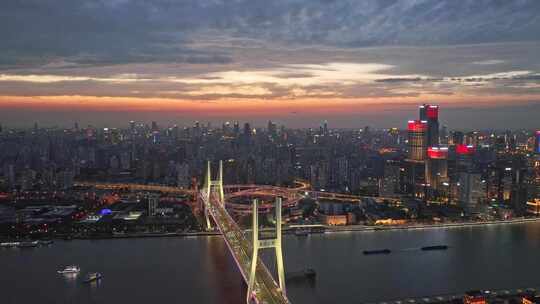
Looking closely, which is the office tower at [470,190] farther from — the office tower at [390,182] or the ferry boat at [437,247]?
the ferry boat at [437,247]

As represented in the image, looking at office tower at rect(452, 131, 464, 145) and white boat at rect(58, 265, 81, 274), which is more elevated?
office tower at rect(452, 131, 464, 145)

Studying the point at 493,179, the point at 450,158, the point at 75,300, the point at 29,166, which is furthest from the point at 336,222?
the point at 29,166

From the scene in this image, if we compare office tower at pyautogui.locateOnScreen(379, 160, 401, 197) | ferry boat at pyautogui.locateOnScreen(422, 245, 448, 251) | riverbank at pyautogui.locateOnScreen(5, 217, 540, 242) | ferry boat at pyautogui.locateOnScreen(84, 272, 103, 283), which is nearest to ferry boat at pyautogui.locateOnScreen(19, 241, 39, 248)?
riverbank at pyautogui.locateOnScreen(5, 217, 540, 242)

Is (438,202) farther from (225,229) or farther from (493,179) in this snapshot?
(225,229)

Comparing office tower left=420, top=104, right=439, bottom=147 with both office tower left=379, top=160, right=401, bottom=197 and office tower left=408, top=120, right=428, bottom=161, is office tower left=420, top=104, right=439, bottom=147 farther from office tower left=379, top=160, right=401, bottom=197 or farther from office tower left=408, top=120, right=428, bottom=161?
office tower left=379, top=160, right=401, bottom=197

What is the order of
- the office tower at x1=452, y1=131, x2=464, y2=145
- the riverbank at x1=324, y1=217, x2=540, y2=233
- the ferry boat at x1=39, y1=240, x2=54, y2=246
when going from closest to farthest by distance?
the ferry boat at x1=39, y1=240, x2=54, y2=246
the riverbank at x1=324, y1=217, x2=540, y2=233
the office tower at x1=452, y1=131, x2=464, y2=145

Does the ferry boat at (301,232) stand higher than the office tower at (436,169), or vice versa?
the office tower at (436,169)

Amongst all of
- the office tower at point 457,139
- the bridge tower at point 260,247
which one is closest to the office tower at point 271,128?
the office tower at point 457,139
